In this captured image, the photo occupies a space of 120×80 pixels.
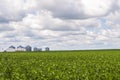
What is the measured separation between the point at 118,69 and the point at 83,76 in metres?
6.56

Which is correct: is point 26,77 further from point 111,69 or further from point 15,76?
point 111,69

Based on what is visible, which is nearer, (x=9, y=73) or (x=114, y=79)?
(x=114, y=79)

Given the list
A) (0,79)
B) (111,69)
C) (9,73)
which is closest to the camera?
(0,79)

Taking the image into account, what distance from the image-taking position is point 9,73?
88.1 ft

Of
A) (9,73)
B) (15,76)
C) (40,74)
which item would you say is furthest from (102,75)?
(9,73)

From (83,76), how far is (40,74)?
3187 millimetres

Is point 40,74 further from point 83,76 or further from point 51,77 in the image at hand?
point 83,76

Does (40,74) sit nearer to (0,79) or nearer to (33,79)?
(33,79)

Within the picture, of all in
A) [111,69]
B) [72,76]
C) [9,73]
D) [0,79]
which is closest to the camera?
[0,79]

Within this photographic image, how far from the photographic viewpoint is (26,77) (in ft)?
75.2

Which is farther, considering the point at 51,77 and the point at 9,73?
the point at 9,73

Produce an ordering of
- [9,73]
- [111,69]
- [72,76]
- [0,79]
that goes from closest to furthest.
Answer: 1. [0,79]
2. [72,76]
3. [9,73]
4. [111,69]

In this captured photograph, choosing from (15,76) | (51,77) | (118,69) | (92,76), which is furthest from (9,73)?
(118,69)

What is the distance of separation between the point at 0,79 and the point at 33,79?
8.62ft
